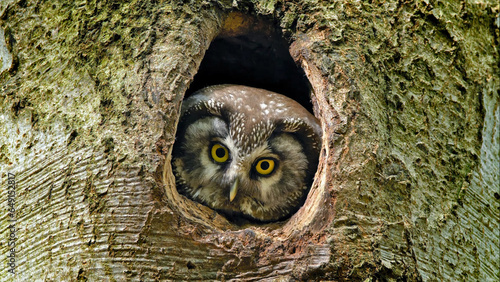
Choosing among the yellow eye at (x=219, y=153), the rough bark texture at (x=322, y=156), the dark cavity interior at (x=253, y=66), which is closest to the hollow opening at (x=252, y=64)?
the dark cavity interior at (x=253, y=66)

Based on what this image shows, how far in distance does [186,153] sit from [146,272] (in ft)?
3.58

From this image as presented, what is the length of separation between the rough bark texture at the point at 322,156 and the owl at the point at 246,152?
373 mm

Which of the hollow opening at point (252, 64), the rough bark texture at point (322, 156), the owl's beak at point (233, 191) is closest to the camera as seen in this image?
the rough bark texture at point (322, 156)

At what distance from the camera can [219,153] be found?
8.63ft

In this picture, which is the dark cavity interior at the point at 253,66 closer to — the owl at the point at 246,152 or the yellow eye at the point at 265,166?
the owl at the point at 246,152

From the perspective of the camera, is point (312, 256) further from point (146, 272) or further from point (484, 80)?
point (484, 80)

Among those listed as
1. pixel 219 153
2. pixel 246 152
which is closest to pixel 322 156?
pixel 246 152

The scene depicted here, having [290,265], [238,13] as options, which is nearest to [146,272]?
[290,265]

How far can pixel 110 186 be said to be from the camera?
1729 millimetres

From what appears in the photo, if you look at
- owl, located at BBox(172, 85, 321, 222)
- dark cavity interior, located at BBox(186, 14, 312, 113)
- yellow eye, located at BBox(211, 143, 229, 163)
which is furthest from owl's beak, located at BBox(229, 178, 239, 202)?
dark cavity interior, located at BBox(186, 14, 312, 113)

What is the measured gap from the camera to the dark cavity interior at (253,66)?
2889 mm

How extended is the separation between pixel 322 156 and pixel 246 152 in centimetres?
58

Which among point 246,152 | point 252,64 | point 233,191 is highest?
point 252,64

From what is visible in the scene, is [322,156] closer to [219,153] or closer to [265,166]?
[265,166]
